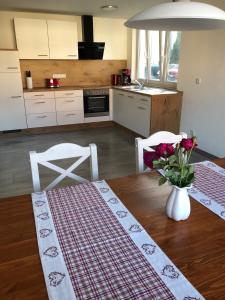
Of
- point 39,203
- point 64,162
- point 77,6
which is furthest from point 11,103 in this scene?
point 39,203

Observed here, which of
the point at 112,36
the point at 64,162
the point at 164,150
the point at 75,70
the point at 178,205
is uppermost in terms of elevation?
the point at 112,36

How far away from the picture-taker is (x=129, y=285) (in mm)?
769

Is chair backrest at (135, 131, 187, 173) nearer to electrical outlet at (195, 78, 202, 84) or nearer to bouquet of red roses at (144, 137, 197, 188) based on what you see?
bouquet of red roses at (144, 137, 197, 188)

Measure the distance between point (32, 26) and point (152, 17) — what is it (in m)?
4.28

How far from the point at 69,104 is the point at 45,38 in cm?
129

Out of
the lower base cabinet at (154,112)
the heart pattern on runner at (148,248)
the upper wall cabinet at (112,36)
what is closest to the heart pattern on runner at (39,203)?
the heart pattern on runner at (148,248)

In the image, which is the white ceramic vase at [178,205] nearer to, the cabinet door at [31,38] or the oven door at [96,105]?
the oven door at [96,105]

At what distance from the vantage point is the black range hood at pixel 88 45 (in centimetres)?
500

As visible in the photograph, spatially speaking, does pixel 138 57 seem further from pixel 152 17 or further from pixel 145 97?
pixel 152 17

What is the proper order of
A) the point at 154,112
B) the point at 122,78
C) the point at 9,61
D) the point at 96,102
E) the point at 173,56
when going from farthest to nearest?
the point at 122,78 → the point at 96,102 → the point at 173,56 → the point at 9,61 → the point at 154,112

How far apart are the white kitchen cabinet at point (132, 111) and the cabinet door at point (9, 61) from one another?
2002mm

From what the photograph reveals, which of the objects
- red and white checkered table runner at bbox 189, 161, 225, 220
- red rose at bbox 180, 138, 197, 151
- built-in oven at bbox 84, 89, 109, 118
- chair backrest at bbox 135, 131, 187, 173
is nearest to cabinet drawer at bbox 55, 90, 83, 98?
built-in oven at bbox 84, 89, 109, 118

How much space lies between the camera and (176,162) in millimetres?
996

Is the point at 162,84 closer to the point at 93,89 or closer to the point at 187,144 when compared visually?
the point at 93,89
